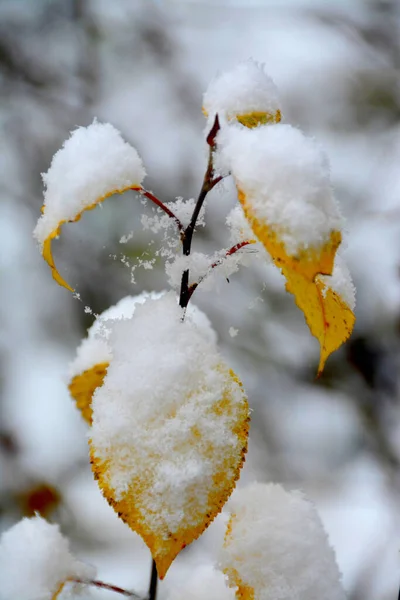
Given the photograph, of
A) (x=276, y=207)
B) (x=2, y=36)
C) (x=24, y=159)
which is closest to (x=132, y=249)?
(x=24, y=159)

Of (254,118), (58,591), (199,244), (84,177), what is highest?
(199,244)

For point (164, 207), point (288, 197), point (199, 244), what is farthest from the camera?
point (199, 244)

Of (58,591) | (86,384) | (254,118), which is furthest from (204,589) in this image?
(254,118)

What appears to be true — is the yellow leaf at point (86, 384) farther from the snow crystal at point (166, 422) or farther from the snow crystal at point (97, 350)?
the snow crystal at point (166, 422)

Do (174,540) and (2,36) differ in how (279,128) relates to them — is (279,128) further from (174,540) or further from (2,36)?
(2,36)

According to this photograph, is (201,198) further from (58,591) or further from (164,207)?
(58,591)

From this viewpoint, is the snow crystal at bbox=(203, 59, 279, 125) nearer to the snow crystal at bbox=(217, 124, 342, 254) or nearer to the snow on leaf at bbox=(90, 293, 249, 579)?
the snow crystal at bbox=(217, 124, 342, 254)

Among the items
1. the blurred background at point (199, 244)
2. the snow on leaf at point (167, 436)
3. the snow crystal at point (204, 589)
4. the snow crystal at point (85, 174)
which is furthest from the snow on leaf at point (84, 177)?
the blurred background at point (199, 244)
